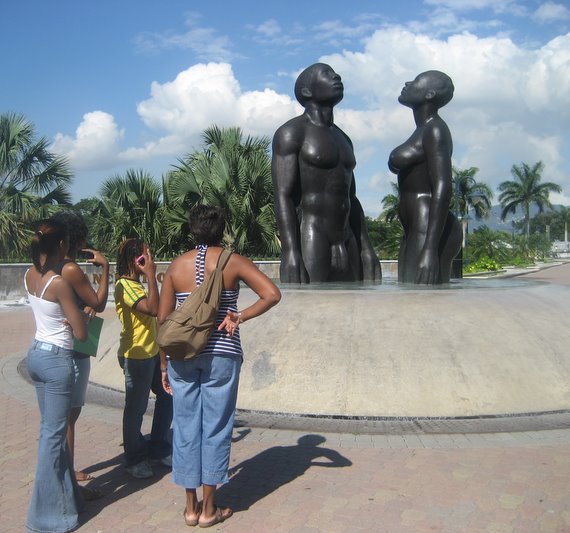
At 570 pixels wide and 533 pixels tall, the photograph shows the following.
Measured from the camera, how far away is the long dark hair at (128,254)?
3.86 meters

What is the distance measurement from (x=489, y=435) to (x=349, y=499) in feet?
5.33

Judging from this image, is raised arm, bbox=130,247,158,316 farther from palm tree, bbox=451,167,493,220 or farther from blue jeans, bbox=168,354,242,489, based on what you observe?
palm tree, bbox=451,167,493,220

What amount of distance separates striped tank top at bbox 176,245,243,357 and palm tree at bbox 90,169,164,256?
1665cm

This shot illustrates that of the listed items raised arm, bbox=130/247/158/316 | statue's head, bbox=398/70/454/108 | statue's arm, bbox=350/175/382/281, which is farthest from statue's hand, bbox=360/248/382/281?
raised arm, bbox=130/247/158/316

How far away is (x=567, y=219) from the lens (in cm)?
9912

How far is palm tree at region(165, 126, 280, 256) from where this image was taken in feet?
62.3

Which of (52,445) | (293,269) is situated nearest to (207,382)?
(52,445)

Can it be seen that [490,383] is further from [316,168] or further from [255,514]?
[316,168]

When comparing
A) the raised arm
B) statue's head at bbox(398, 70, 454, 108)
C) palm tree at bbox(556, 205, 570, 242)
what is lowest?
the raised arm

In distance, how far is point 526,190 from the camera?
66.1 meters

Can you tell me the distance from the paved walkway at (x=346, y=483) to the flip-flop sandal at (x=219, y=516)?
0.04 metres

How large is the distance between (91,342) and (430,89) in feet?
19.1

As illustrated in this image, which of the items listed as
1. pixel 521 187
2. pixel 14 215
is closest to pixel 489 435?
pixel 14 215

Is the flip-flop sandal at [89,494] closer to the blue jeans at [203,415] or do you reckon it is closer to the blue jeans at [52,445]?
the blue jeans at [52,445]
